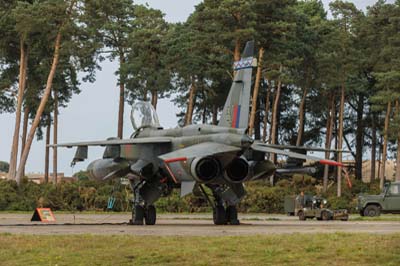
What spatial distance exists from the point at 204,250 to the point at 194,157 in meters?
10.7

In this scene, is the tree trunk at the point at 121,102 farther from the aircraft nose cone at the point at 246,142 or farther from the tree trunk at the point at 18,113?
the aircraft nose cone at the point at 246,142

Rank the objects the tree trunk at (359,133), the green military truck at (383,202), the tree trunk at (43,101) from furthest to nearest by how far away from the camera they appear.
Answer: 1. the tree trunk at (359,133)
2. the tree trunk at (43,101)
3. the green military truck at (383,202)

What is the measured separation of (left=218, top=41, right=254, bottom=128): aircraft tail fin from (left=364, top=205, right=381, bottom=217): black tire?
18.1 m

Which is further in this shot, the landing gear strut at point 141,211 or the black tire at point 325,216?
the black tire at point 325,216

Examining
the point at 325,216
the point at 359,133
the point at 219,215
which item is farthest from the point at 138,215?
the point at 359,133

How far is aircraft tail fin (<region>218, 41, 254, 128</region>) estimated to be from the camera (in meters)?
28.0

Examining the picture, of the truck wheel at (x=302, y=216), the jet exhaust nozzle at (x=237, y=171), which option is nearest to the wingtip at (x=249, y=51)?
the jet exhaust nozzle at (x=237, y=171)

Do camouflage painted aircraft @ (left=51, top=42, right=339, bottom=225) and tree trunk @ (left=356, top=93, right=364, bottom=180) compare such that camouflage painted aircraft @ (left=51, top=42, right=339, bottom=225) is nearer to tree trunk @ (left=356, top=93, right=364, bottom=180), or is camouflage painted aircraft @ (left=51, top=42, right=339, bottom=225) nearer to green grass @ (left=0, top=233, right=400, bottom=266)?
green grass @ (left=0, top=233, right=400, bottom=266)

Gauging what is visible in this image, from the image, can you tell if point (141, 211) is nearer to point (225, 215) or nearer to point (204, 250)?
point (225, 215)

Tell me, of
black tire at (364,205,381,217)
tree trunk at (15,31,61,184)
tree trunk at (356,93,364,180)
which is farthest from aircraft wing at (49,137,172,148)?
tree trunk at (356,93,364,180)

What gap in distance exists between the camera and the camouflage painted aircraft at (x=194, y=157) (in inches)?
1025

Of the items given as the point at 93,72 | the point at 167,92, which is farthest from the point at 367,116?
the point at 93,72

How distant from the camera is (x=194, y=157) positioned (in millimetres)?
25859

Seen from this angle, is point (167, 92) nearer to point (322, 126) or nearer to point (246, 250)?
point (322, 126)
